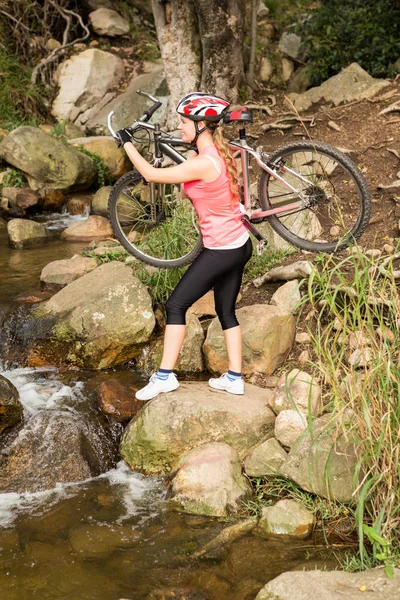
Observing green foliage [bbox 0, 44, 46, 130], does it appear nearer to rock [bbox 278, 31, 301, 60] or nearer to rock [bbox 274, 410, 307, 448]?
rock [bbox 278, 31, 301, 60]

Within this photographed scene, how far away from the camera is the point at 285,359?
5445 mm

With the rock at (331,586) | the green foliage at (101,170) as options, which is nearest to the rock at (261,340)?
the rock at (331,586)

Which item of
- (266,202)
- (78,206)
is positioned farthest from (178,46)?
(266,202)

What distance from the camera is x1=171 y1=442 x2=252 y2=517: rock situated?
14.1ft

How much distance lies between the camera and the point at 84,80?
12.0 meters

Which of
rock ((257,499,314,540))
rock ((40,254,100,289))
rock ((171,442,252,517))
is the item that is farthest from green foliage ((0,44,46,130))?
rock ((257,499,314,540))

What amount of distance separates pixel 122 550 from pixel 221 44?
22.6 ft

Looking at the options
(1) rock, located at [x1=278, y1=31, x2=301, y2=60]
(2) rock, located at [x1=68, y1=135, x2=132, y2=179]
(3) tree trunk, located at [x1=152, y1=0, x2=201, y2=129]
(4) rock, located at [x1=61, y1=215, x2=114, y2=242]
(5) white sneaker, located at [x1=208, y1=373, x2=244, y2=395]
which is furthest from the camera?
(1) rock, located at [x1=278, y1=31, x2=301, y2=60]

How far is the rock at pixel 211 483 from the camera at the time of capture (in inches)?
169

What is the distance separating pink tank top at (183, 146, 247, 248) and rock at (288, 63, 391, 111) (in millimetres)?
4992

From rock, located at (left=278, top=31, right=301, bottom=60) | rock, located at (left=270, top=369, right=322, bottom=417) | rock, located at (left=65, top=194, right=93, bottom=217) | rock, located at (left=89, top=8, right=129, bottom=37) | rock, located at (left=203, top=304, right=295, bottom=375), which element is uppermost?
rock, located at (left=89, top=8, right=129, bottom=37)

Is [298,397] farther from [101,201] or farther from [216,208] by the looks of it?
[101,201]

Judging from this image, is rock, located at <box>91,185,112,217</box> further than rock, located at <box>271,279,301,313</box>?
Yes

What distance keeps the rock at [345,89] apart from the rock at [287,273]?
3.83 metres
